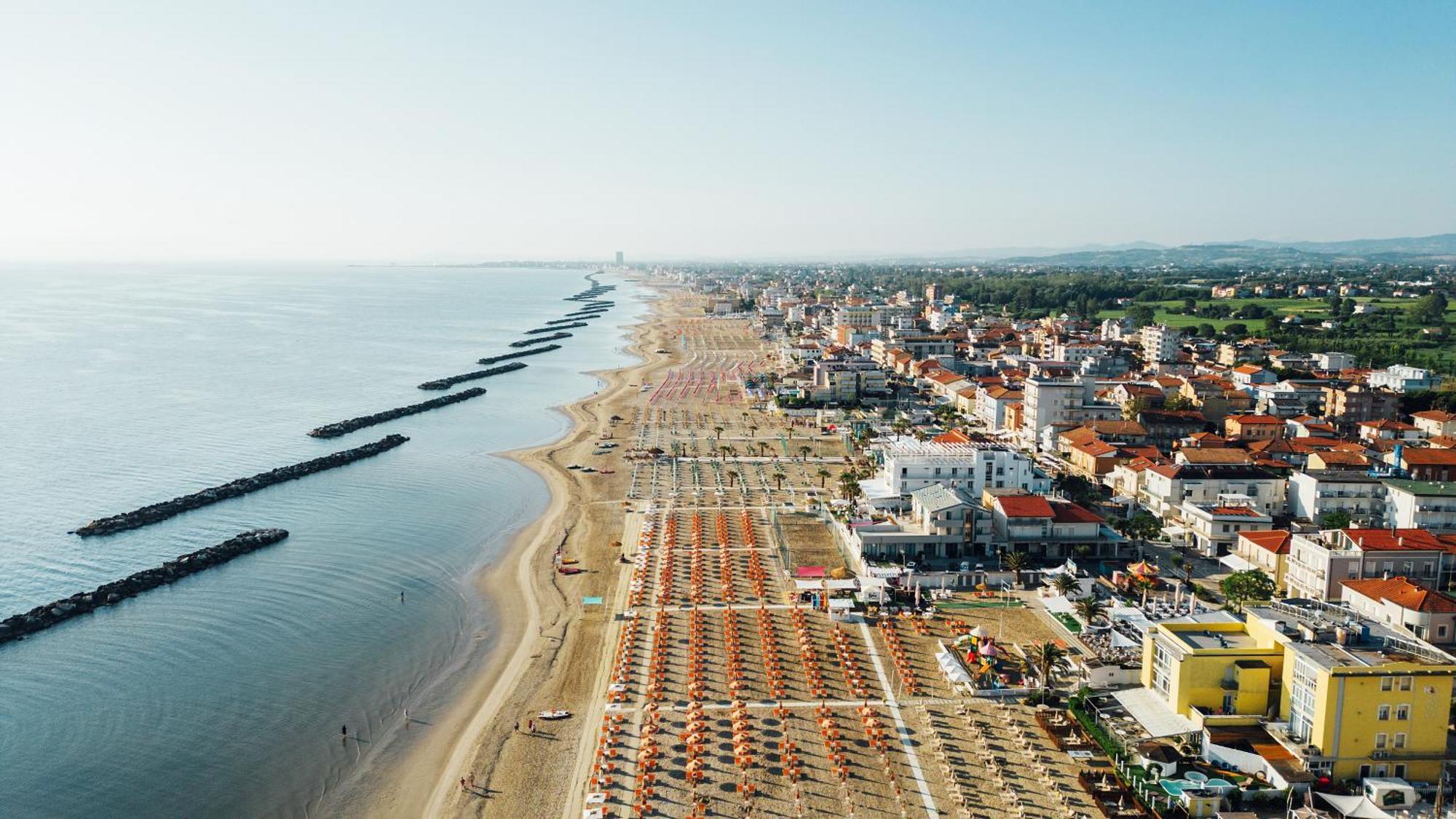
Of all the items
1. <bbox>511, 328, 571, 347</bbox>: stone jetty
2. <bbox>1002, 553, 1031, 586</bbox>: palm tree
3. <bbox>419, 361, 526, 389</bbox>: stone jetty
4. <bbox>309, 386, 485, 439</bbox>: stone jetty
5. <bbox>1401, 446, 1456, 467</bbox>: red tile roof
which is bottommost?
<bbox>1002, 553, 1031, 586</bbox>: palm tree

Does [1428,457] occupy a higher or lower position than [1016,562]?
higher

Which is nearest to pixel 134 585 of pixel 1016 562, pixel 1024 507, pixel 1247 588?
pixel 1016 562


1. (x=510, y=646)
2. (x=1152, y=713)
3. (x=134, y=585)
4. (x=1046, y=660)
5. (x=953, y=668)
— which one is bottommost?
(x=510, y=646)

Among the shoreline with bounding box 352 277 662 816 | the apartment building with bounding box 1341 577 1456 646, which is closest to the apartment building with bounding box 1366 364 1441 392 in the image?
the apartment building with bounding box 1341 577 1456 646

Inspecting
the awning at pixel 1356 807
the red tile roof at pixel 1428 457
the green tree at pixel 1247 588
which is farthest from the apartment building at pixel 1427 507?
the awning at pixel 1356 807

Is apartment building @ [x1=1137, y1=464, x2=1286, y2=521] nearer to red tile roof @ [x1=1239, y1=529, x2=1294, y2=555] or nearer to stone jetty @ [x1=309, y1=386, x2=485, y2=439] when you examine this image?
red tile roof @ [x1=1239, y1=529, x2=1294, y2=555]

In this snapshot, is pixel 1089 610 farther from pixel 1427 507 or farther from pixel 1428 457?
pixel 1428 457
